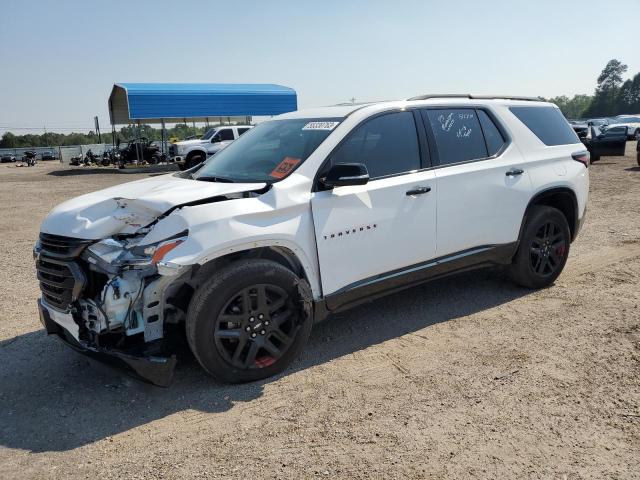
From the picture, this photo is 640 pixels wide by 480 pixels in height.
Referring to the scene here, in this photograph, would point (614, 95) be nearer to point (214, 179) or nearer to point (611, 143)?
point (611, 143)

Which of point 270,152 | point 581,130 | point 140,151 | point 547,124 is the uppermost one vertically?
point 140,151

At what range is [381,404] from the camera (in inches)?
124

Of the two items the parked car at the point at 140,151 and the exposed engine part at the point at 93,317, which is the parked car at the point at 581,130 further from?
the parked car at the point at 140,151

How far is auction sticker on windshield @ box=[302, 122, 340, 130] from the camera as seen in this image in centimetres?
389

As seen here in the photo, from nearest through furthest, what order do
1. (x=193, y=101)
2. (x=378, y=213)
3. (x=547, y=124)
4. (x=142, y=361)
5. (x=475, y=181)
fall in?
(x=142, y=361)
(x=378, y=213)
(x=475, y=181)
(x=547, y=124)
(x=193, y=101)

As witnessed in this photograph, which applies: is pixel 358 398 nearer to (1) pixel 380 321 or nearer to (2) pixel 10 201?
(1) pixel 380 321

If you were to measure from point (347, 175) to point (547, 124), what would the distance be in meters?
2.81

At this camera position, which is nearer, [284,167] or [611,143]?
[284,167]

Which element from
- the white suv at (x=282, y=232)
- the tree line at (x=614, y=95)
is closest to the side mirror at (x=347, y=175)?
the white suv at (x=282, y=232)

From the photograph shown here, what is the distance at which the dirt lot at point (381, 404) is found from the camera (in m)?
2.64

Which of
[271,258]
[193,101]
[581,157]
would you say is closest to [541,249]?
[581,157]

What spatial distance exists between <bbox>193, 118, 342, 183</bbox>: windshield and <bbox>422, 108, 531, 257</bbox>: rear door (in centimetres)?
102

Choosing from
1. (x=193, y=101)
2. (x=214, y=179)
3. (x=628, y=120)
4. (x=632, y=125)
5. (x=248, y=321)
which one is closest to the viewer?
(x=248, y=321)

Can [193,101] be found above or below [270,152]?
above
